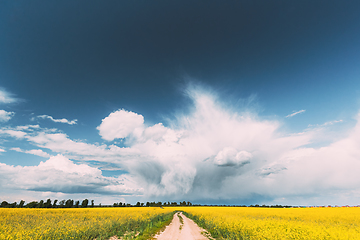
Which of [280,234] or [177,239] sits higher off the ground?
[280,234]

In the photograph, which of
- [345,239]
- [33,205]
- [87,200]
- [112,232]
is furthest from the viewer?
[87,200]

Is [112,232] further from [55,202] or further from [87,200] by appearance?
[87,200]

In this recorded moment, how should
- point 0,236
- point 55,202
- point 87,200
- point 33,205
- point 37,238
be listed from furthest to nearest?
point 87,200, point 55,202, point 33,205, point 37,238, point 0,236

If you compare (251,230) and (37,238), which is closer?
(37,238)

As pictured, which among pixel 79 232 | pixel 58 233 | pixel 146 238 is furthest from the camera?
pixel 146 238

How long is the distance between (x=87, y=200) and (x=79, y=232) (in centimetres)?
11022

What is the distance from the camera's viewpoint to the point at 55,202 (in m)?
84.9

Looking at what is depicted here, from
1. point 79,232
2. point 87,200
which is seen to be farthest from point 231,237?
point 87,200

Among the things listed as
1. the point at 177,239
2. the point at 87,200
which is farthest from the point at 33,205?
the point at 177,239

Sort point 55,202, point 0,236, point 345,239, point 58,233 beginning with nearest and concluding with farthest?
point 345,239 < point 0,236 < point 58,233 < point 55,202

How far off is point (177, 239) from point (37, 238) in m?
12.4

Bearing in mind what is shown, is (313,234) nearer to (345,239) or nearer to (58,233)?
(345,239)

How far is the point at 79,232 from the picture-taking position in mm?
15938

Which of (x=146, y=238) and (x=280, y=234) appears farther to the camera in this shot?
(x=146, y=238)
